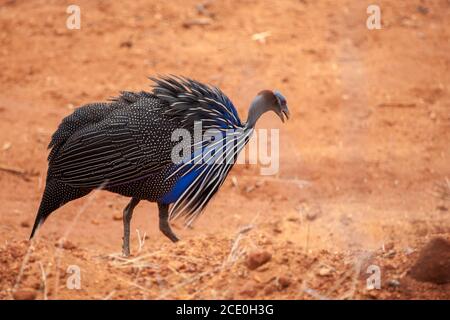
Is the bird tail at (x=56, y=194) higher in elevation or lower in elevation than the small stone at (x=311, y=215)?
higher

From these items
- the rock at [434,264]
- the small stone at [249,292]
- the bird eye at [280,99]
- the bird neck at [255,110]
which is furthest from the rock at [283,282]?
the bird eye at [280,99]

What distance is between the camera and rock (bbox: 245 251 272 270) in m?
4.59

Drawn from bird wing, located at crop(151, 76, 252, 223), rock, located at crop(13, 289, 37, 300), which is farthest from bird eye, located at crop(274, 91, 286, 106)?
rock, located at crop(13, 289, 37, 300)

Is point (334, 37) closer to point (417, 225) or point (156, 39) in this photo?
point (156, 39)

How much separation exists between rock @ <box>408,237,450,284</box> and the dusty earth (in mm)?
48

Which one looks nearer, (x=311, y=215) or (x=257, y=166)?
(x=311, y=215)

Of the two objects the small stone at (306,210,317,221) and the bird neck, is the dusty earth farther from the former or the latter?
the bird neck

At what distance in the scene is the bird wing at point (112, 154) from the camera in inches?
198

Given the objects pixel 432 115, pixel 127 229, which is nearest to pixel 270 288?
pixel 127 229

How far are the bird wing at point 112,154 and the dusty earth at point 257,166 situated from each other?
1.63 feet

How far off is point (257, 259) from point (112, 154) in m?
1.16

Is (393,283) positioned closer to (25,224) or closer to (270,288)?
(270,288)

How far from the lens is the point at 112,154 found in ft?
16.6

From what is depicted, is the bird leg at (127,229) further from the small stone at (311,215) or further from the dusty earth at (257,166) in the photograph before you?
the small stone at (311,215)
